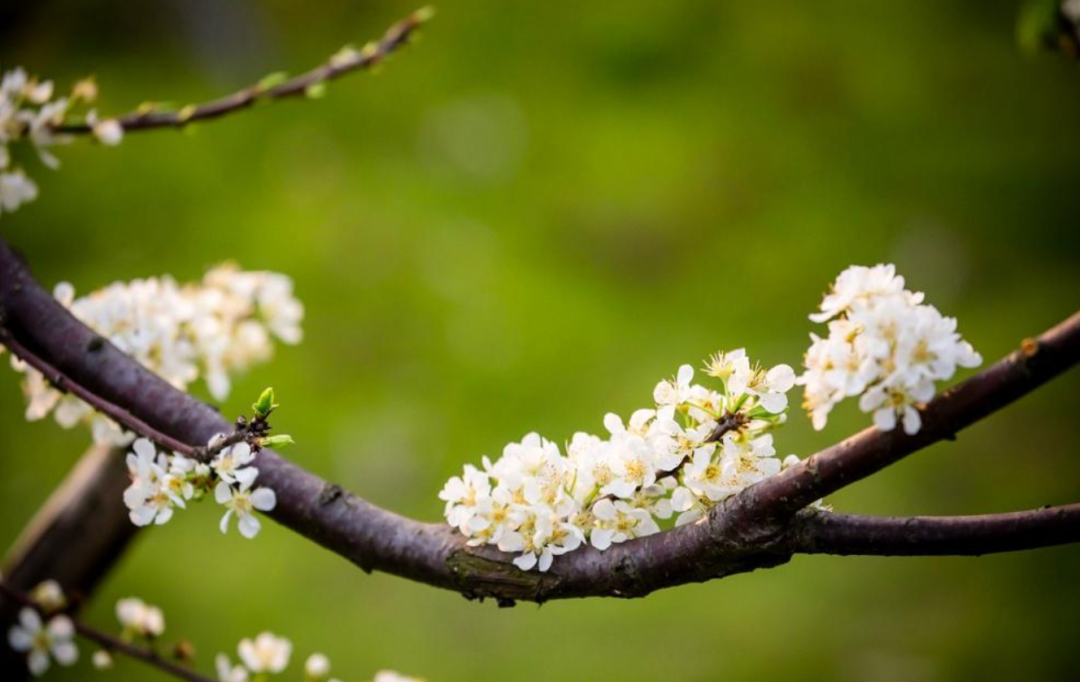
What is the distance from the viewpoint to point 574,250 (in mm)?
2465

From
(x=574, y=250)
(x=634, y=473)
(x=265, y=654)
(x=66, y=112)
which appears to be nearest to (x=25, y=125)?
(x=66, y=112)

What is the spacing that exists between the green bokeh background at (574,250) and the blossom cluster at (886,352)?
46.5 inches

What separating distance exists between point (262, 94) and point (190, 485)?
437mm

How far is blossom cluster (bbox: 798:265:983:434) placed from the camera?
1.45 ft

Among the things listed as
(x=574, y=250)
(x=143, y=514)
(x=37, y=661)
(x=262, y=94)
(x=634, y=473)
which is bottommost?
(x=37, y=661)

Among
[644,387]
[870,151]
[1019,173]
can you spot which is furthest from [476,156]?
[1019,173]

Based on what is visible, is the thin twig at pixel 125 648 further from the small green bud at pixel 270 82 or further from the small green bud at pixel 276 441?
the small green bud at pixel 270 82

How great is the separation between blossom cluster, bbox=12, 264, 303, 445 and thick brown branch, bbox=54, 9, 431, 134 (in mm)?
155

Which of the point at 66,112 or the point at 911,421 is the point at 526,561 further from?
the point at 66,112

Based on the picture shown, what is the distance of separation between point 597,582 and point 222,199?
2.34 m

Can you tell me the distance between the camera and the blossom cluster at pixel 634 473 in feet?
1.80

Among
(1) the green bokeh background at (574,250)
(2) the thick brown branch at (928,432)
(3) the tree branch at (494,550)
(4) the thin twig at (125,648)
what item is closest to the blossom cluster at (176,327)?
(3) the tree branch at (494,550)

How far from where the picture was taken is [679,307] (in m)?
2.30

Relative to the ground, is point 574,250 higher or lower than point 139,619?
higher
